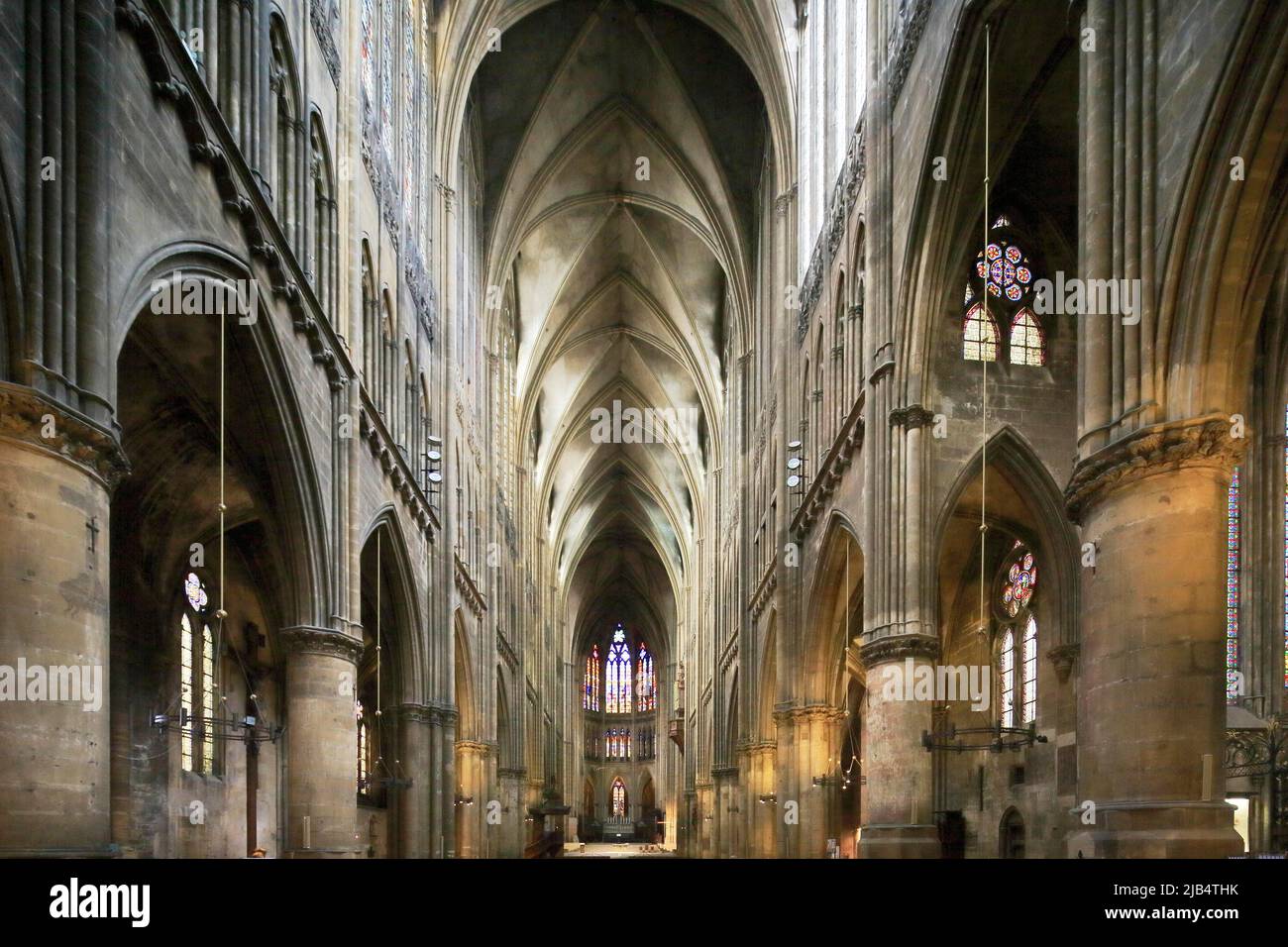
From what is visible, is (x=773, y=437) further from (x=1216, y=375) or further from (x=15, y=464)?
(x=15, y=464)

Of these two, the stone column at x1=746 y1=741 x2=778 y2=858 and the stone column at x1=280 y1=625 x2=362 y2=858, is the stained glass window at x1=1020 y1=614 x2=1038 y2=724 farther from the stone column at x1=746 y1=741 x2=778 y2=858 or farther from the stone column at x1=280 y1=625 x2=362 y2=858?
the stone column at x1=280 y1=625 x2=362 y2=858

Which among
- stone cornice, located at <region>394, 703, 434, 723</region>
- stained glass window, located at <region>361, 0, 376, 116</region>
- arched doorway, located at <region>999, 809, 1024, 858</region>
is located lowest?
arched doorway, located at <region>999, 809, 1024, 858</region>

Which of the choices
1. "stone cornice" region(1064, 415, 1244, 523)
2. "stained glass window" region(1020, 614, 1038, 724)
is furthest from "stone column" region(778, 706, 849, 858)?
"stone cornice" region(1064, 415, 1244, 523)

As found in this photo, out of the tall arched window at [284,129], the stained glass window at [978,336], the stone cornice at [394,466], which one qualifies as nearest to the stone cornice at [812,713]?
the stone cornice at [394,466]

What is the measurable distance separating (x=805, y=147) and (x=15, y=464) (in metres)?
25.3

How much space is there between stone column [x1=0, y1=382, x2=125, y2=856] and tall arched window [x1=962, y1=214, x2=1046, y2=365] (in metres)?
15.7

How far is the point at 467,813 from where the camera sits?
35625mm

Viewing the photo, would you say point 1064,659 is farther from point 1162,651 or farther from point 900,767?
point 1162,651

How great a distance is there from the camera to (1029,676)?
24.6 m

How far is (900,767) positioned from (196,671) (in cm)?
Result: 1525

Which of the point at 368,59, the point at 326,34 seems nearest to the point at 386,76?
the point at 368,59

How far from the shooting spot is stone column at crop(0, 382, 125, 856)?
906 centimetres
